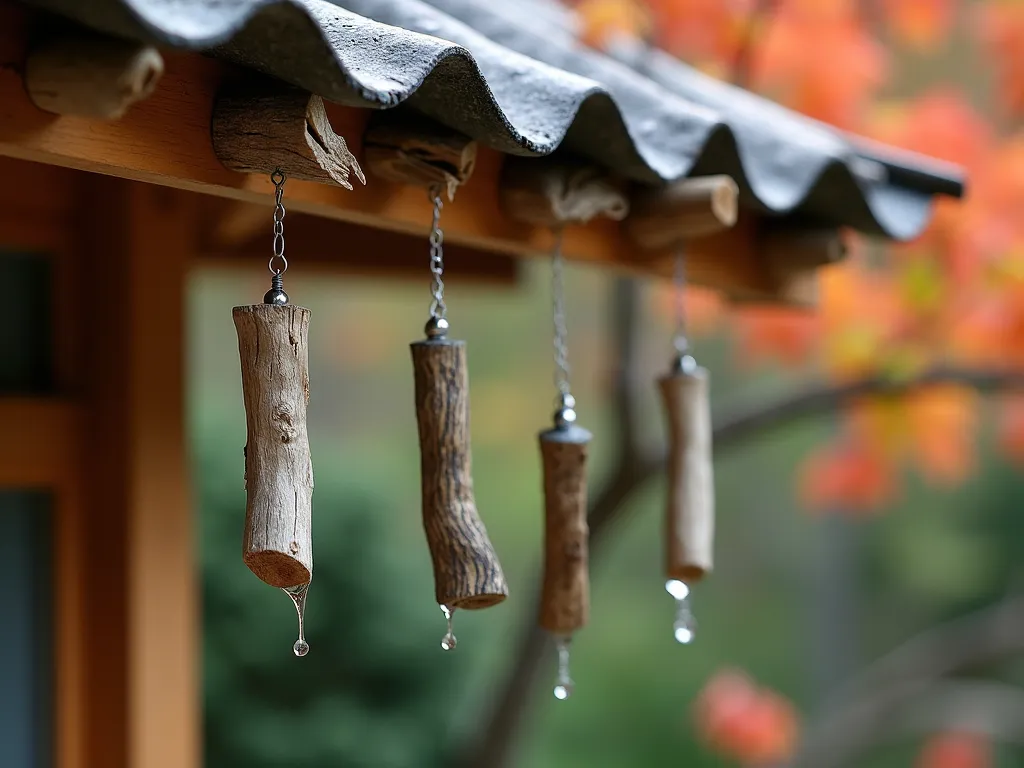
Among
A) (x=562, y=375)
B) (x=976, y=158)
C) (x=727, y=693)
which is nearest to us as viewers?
(x=562, y=375)

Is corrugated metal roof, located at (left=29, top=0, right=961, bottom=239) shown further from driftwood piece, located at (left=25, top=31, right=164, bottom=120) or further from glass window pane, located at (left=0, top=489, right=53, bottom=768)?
glass window pane, located at (left=0, top=489, right=53, bottom=768)

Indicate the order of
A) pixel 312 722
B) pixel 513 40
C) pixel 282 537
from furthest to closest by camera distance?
pixel 312 722, pixel 513 40, pixel 282 537

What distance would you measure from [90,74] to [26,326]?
5.20 ft

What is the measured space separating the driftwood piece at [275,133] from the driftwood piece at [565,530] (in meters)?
0.63

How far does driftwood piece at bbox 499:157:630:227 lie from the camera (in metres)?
1.98

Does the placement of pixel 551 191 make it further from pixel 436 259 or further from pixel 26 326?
pixel 26 326

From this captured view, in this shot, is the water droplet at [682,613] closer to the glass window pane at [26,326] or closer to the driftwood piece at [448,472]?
the driftwood piece at [448,472]

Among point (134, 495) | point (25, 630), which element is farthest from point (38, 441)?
point (25, 630)

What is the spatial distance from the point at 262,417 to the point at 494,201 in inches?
30.2

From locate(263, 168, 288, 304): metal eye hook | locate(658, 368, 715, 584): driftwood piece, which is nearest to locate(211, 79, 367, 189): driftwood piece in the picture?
locate(263, 168, 288, 304): metal eye hook

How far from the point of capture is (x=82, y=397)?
8.79 ft

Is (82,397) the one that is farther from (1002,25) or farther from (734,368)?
(734,368)

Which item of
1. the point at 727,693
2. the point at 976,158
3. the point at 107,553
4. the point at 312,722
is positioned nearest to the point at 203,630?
the point at 312,722

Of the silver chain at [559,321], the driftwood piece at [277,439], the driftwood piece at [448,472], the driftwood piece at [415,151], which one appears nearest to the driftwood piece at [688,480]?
the silver chain at [559,321]
